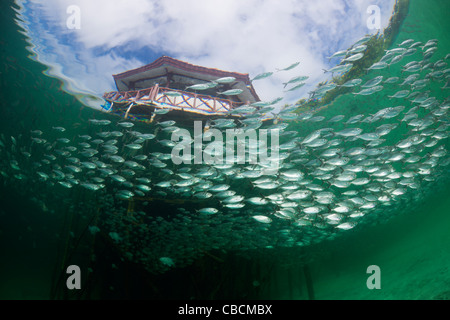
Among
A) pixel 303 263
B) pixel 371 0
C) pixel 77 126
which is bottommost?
pixel 303 263

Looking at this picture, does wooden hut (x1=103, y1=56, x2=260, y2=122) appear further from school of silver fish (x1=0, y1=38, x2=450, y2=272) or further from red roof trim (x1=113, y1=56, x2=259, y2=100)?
school of silver fish (x1=0, y1=38, x2=450, y2=272)

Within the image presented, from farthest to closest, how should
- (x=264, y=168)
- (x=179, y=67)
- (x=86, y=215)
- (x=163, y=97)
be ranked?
1. (x=86, y=215)
2. (x=163, y=97)
3. (x=179, y=67)
4. (x=264, y=168)

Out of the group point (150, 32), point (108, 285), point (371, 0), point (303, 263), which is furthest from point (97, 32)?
point (303, 263)

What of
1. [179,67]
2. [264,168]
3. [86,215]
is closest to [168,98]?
[179,67]

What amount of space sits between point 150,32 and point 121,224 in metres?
9.90

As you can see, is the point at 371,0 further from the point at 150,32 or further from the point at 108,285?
the point at 108,285

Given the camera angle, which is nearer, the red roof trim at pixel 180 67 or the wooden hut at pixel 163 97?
the red roof trim at pixel 180 67

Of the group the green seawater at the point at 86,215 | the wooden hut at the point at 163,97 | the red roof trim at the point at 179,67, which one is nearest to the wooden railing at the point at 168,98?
the wooden hut at the point at 163,97

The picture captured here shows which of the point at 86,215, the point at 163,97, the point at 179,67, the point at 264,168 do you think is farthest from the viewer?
the point at 86,215

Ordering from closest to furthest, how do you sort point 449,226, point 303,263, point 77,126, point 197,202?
point 77,126
point 197,202
point 303,263
point 449,226

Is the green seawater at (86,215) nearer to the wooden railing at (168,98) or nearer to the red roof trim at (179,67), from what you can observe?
the wooden railing at (168,98)

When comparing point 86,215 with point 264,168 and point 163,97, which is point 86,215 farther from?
point 264,168

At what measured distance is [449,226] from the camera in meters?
28.8
